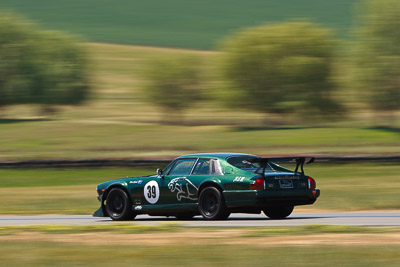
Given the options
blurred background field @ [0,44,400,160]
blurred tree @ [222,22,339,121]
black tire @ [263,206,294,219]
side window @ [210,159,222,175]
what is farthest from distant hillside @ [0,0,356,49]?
side window @ [210,159,222,175]

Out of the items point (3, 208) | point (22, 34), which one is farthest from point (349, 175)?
point (22, 34)

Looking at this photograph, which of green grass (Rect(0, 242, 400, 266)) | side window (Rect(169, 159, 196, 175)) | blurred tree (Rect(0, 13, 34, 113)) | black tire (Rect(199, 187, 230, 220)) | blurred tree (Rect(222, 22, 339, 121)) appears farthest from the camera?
blurred tree (Rect(0, 13, 34, 113))

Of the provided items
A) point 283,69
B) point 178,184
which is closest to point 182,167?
point 178,184

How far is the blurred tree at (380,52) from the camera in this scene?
59312 millimetres

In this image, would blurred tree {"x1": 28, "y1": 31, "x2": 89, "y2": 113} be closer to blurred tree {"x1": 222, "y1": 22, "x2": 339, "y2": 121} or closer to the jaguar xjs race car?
blurred tree {"x1": 222, "y1": 22, "x2": 339, "y2": 121}

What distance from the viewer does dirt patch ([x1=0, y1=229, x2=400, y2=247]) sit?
34.2ft

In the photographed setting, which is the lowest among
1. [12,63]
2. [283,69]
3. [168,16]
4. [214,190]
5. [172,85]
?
[214,190]

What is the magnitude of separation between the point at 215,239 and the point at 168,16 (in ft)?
346

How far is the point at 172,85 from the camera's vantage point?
76625 millimetres

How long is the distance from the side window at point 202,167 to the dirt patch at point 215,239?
253 cm

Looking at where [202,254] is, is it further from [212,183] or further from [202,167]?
[202,167]

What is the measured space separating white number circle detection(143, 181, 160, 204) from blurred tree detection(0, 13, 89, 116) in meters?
60.3

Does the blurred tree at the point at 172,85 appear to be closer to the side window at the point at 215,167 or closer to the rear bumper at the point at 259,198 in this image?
the side window at the point at 215,167

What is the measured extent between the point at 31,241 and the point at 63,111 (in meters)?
74.1
